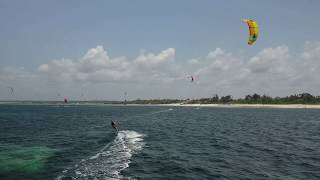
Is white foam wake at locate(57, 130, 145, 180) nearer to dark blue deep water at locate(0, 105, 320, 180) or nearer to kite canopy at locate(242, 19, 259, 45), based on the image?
dark blue deep water at locate(0, 105, 320, 180)

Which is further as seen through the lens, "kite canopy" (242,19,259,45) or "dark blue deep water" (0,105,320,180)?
"kite canopy" (242,19,259,45)

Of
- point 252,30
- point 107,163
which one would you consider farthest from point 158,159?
point 252,30

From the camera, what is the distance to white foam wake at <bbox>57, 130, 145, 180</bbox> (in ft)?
84.5

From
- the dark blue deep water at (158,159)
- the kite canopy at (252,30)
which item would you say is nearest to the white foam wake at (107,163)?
the dark blue deep water at (158,159)

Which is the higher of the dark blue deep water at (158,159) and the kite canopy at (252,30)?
the kite canopy at (252,30)

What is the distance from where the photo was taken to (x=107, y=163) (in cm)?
3031

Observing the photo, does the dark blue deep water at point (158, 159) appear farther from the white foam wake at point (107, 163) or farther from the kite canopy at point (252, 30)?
the kite canopy at point (252, 30)

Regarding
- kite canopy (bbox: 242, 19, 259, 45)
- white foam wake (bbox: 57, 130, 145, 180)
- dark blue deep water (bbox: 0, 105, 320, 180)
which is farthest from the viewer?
kite canopy (bbox: 242, 19, 259, 45)

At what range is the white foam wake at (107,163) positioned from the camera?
25.8 meters

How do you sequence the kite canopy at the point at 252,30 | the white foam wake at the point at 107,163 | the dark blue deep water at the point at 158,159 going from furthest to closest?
1. the kite canopy at the point at 252,30
2. the dark blue deep water at the point at 158,159
3. the white foam wake at the point at 107,163

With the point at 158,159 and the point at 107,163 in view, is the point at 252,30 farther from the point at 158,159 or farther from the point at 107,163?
the point at 107,163

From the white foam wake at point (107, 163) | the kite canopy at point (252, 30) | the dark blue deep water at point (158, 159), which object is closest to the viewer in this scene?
the white foam wake at point (107, 163)

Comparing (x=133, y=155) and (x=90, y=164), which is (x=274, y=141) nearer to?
(x=133, y=155)

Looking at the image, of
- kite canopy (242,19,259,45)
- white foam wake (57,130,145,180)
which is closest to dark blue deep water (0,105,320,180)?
white foam wake (57,130,145,180)
